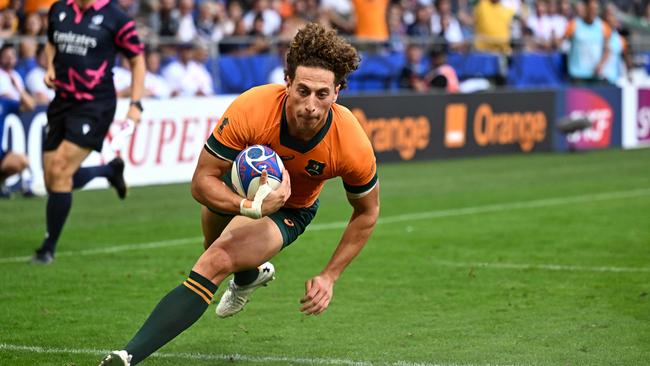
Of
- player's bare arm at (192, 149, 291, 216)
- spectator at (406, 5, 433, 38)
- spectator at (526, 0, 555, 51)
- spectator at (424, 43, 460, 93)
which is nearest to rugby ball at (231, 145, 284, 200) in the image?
player's bare arm at (192, 149, 291, 216)

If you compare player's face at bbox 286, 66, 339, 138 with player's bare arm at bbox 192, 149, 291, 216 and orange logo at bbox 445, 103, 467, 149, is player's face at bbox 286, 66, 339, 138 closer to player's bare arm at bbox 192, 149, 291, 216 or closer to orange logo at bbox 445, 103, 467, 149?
player's bare arm at bbox 192, 149, 291, 216

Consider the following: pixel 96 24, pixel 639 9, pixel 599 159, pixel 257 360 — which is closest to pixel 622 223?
pixel 96 24

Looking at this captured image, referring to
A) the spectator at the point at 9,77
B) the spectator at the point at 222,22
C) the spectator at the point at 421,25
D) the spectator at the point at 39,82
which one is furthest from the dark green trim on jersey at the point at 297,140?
the spectator at the point at 421,25

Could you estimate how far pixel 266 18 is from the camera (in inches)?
836

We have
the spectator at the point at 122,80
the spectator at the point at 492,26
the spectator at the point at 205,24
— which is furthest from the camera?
the spectator at the point at 492,26

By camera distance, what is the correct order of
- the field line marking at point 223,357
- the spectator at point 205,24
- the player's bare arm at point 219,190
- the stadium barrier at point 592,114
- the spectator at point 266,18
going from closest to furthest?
the player's bare arm at point 219,190 → the field line marking at point 223,357 → the spectator at point 205,24 → the spectator at point 266,18 → the stadium barrier at point 592,114

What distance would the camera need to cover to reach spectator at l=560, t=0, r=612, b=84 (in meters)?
23.7

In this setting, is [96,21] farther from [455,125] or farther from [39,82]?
[455,125]

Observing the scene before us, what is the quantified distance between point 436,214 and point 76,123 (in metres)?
4.89

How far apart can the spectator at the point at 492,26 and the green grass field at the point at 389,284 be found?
8.22 meters

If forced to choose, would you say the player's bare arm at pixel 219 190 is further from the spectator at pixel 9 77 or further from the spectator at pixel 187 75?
the spectator at pixel 187 75

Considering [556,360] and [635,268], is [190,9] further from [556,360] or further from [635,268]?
[556,360]

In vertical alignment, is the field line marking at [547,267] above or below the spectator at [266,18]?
below

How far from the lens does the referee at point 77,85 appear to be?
10016 millimetres
